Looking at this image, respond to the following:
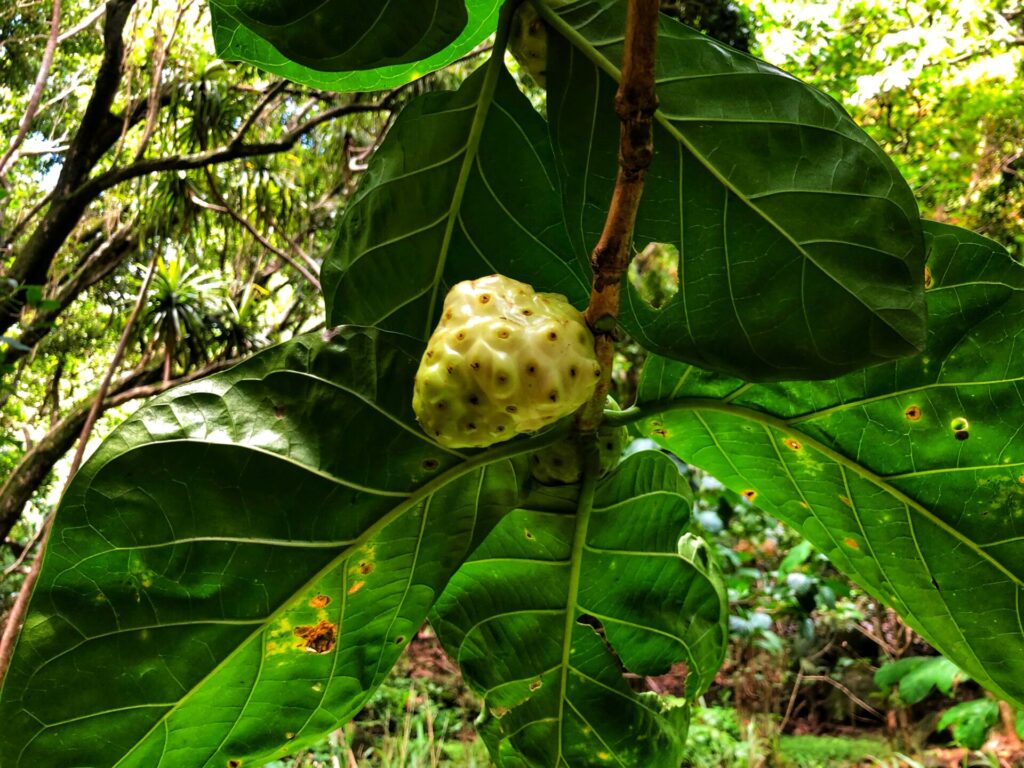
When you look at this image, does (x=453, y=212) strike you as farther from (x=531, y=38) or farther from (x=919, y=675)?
(x=919, y=675)

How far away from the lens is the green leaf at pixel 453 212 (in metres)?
0.55

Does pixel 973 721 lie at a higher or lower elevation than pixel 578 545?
lower

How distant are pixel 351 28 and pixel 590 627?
472 millimetres

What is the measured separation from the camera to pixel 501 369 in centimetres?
40

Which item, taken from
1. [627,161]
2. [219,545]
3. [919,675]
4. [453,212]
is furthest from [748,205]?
[919,675]

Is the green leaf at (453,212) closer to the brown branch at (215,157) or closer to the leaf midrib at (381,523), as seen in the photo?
the leaf midrib at (381,523)

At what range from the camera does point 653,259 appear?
5012 mm

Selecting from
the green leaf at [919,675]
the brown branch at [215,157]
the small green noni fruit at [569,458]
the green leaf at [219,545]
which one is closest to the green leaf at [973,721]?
the green leaf at [919,675]

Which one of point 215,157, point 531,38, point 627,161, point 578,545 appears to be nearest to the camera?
point 627,161

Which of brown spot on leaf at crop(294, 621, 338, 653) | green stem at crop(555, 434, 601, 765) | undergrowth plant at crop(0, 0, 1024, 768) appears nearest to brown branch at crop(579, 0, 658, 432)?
undergrowth plant at crop(0, 0, 1024, 768)

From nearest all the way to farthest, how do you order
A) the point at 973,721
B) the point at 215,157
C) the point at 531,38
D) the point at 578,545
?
the point at 531,38
the point at 578,545
the point at 973,721
the point at 215,157

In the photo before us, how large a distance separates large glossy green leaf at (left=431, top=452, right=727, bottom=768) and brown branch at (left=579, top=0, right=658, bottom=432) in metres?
0.20

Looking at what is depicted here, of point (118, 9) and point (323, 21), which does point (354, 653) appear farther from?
point (118, 9)

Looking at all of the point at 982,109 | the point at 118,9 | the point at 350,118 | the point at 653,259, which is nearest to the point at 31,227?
the point at 350,118
